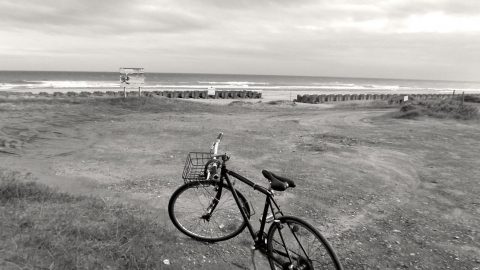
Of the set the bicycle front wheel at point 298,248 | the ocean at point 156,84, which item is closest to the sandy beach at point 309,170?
the bicycle front wheel at point 298,248

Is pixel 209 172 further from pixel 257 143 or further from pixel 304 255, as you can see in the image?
pixel 257 143

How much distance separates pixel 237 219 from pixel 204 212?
61 cm

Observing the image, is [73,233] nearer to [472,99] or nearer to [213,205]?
[213,205]

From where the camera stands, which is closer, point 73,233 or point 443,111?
point 73,233

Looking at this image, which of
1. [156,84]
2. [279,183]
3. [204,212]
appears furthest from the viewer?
[156,84]

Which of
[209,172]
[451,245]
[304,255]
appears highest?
[209,172]

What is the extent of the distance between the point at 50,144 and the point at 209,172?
6.46 meters

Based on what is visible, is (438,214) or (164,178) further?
(164,178)

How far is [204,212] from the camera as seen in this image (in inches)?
169

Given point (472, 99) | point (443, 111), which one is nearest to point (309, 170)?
point (443, 111)

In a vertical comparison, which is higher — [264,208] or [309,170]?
[264,208]

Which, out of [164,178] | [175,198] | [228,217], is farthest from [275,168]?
[175,198]

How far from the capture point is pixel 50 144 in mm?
8664

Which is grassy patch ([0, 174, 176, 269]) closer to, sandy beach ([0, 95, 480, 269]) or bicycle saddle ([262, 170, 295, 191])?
sandy beach ([0, 95, 480, 269])
